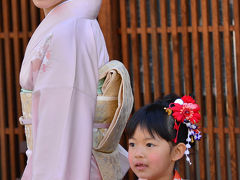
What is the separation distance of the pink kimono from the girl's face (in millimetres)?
389

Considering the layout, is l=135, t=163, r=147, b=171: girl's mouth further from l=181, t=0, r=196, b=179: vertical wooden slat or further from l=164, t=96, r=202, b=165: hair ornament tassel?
l=181, t=0, r=196, b=179: vertical wooden slat

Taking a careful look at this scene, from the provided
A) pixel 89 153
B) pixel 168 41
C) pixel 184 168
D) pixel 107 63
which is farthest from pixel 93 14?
pixel 184 168

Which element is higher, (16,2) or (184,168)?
(16,2)

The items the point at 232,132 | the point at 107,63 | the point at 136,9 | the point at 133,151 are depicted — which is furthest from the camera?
the point at 136,9

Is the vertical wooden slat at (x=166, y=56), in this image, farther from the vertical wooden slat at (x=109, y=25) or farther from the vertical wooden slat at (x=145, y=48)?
the vertical wooden slat at (x=109, y=25)

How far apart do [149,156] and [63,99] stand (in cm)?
63

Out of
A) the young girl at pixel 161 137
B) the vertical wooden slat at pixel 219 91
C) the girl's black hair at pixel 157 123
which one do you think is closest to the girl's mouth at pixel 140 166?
the young girl at pixel 161 137

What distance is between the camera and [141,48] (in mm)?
5168

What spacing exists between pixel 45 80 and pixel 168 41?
1.87 metres

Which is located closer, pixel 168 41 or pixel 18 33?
pixel 168 41

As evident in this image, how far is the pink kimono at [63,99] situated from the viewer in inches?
133

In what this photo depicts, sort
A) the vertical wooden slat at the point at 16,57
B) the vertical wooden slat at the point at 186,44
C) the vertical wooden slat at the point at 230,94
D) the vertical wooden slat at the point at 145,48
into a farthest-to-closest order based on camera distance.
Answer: the vertical wooden slat at the point at 16,57, the vertical wooden slat at the point at 145,48, the vertical wooden slat at the point at 186,44, the vertical wooden slat at the point at 230,94

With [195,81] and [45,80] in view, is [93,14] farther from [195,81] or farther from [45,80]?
[195,81]

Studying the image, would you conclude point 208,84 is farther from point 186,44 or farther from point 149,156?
point 149,156
